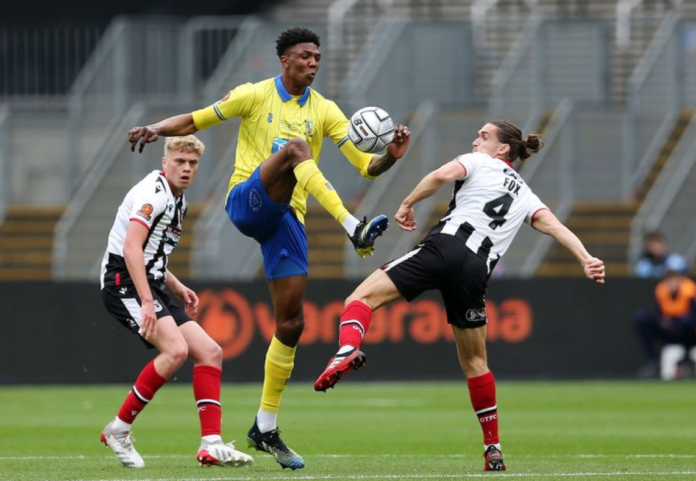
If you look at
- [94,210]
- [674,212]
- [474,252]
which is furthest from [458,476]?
[94,210]

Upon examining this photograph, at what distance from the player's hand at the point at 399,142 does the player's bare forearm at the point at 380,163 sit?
7cm

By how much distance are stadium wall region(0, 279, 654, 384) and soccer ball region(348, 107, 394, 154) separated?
1085cm

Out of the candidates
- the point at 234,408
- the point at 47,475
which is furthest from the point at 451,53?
the point at 47,475

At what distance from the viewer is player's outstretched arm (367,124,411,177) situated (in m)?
9.49

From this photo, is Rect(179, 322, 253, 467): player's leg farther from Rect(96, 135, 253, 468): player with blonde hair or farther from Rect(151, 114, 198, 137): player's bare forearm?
Rect(151, 114, 198, 137): player's bare forearm

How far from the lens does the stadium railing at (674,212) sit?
2261 cm

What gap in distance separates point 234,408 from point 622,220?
942cm

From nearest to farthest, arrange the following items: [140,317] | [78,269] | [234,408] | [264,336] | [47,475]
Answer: [47,475] < [140,317] < [234,408] < [264,336] < [78,269]

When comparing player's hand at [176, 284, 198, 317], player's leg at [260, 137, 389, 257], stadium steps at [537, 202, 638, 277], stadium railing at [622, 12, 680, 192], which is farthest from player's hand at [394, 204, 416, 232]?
stadium railing at [622, 12, 680, 192]

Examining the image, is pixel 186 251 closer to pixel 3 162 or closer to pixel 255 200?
pixel 3 162

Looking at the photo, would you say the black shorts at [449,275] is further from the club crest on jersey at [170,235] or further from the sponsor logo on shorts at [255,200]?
the club crest on jersey at [170,235]

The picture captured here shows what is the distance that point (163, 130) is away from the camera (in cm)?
955

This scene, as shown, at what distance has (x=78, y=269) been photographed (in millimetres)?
22188

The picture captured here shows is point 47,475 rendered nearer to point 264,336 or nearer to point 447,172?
point 447,172
